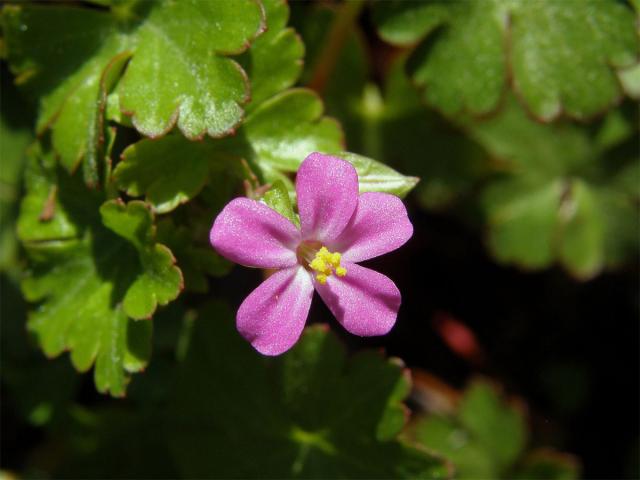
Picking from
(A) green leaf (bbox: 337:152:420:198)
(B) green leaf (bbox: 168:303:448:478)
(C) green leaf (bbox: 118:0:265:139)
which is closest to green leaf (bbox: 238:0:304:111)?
(C) green leaf (bbox: 118:0:265:139)

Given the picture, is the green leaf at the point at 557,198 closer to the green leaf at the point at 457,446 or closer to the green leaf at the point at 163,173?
the green leaf at the point at 457,446

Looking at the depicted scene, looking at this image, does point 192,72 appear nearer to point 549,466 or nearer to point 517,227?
point 517,227

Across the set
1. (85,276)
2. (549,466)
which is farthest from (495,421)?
(85,276)

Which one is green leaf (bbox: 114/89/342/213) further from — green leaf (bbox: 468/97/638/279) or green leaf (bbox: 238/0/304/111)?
green leaf (bbox: 468/97/638/279)

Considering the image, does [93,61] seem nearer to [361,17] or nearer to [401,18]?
[401,18]

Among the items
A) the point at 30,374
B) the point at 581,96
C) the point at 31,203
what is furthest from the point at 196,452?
the point at 581,96

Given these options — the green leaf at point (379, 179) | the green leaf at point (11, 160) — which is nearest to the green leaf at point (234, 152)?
the green leaf at point (379, 179)
